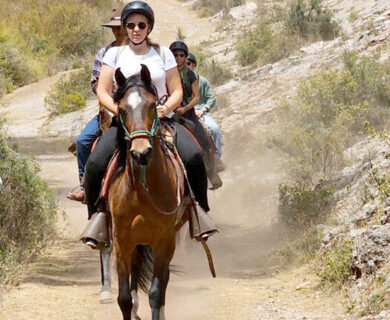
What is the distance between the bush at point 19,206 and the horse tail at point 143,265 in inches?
101

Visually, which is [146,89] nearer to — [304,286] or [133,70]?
[133,70]

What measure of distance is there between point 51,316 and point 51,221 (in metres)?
3.50

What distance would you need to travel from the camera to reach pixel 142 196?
21.5 ft

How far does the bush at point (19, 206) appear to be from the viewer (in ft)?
32.9

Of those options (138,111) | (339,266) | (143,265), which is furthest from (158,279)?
(339,266)

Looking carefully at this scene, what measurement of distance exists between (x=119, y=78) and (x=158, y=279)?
167 cm

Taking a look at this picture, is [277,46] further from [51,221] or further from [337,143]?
[51,221]

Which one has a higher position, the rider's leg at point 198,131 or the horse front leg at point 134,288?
the rider's leg at point 198,131

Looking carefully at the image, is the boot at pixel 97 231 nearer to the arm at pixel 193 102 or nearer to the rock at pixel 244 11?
the arm at pixel 193 102

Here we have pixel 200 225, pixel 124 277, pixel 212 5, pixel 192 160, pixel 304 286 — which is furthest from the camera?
pixel 212 5

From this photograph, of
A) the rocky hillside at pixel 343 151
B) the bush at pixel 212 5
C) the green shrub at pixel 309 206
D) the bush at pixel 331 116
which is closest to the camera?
the rocky hillside at pixel 343 151

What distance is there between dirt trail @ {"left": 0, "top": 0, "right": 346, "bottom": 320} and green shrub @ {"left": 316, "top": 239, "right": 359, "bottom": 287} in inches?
6.8

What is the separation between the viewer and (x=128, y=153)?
6.50m

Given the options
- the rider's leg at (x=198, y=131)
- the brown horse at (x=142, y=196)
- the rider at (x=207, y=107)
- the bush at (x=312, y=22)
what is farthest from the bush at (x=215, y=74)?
the brown horse at (x=142, y=196)
